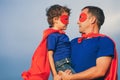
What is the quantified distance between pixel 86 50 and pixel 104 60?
19.9 inches

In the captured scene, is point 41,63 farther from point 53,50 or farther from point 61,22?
point 61,22

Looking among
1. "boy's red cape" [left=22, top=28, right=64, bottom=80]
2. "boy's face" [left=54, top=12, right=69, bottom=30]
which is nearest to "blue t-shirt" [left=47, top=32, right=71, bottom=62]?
"boy's red cape" [left=22, top=28, right=64, bottom=80]

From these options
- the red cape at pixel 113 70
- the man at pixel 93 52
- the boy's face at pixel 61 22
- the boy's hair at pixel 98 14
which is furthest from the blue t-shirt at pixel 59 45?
the red cape at pixel 113 70

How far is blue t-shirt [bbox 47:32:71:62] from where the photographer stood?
888cm

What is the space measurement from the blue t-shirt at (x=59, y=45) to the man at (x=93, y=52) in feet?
1.90

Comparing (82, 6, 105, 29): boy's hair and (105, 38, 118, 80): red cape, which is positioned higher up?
(82, 6, 105, 29): boy's hair

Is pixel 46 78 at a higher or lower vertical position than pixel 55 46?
lower

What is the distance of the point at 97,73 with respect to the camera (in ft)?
24.1

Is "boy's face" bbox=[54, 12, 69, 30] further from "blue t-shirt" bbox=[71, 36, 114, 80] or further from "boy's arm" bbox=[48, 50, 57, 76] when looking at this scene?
"blue t-shirt" bbox=[71, 36, 114, 80]

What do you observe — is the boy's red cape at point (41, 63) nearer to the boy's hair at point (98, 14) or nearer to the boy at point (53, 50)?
the boy at point (53, 50)

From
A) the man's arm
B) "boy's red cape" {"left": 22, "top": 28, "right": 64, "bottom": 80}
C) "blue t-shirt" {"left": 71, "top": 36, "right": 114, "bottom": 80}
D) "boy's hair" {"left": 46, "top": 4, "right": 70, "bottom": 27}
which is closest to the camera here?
Result: the man's arm

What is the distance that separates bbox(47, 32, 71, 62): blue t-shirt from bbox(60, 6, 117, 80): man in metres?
0.58

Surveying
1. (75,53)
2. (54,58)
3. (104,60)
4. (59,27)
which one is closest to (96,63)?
(104,60)

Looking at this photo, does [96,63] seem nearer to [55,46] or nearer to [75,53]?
[75,53]
